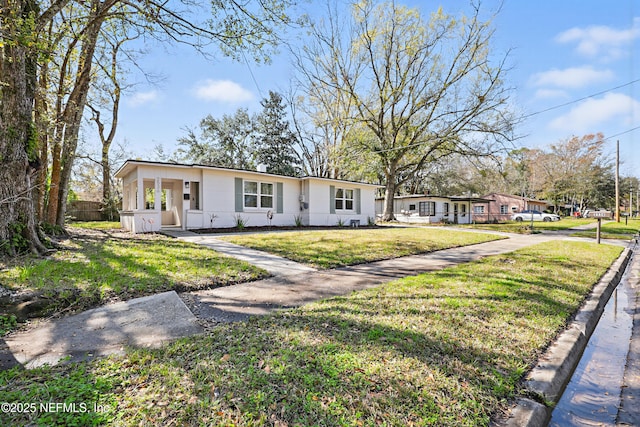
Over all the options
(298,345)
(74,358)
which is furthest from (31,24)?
(298,345)

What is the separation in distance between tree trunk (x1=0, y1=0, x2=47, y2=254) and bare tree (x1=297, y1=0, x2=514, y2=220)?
598 inches

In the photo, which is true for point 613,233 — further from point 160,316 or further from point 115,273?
point 115,273

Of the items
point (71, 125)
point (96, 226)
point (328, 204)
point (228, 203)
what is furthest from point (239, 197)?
point (96, 226)

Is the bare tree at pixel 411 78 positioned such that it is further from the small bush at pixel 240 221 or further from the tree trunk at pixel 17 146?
the tree trunk at pixel 17 146

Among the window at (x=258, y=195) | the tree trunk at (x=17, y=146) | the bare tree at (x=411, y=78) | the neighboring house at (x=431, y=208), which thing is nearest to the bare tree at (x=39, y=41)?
the tree trunk at (x=17, y=146)

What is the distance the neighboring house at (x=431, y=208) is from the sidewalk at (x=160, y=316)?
810 inches

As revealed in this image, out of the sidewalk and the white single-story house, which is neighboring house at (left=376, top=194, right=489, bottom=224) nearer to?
the white single-story house

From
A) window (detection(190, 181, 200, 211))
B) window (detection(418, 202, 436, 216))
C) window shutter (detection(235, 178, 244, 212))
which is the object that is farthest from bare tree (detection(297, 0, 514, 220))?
window (detection(190, 181, 200, 211))

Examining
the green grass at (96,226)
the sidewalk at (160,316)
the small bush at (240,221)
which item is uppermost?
the small bush at (240,221)

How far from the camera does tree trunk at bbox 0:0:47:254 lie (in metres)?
5.18

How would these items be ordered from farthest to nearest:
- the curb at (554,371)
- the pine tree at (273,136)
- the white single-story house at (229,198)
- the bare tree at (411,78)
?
1. the pine tree at (273,136)
2. the bare tree at (411,78)
3. the white single-story house at (229,198)
4. the curb at (554,371)

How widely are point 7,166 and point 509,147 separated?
21357 mm

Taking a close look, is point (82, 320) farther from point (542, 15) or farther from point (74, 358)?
point (542, 15)

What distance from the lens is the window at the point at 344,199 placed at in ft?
54.7
